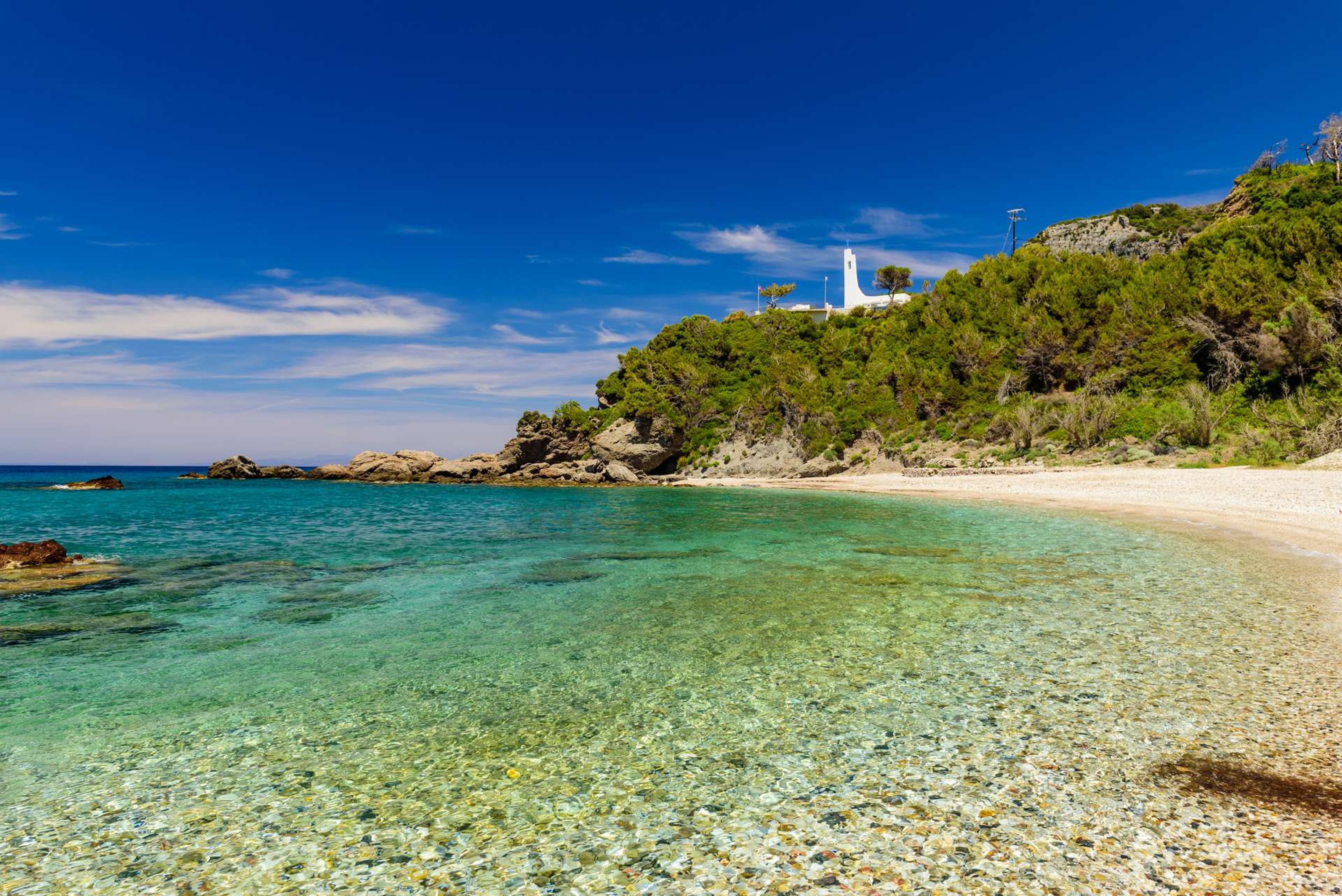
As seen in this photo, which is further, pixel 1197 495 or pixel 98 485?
pixel 98 485

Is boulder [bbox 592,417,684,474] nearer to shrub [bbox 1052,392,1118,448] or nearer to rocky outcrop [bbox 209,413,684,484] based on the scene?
rocky outcrop [bbox 209,413,684,484]

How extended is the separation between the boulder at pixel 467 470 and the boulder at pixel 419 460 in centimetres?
84

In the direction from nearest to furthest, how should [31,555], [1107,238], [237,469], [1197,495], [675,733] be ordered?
[675,733]
[31,555]
[1197,495]
[237,469]
[1107,238]

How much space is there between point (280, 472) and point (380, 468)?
21.4 metres

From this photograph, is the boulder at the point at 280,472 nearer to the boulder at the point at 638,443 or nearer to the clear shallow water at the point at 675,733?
the boulder at the point at 638,443

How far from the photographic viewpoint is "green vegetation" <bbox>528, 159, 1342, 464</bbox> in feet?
118

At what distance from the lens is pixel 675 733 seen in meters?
5.80

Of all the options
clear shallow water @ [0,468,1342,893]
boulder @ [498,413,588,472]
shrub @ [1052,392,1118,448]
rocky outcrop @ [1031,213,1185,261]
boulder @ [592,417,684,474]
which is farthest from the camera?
rocky outcrop @ [1031,213,1185,261]

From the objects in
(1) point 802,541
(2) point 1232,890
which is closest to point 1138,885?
(2) point 1232,890

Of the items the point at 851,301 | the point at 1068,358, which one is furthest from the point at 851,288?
the point at 1068,358

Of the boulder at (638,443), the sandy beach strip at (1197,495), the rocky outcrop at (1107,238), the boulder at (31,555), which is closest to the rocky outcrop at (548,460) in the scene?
the boulder at (638,443)

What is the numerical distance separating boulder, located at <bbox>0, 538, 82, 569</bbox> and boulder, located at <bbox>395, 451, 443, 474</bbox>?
186ft

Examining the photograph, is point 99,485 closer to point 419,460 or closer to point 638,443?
point 419,460

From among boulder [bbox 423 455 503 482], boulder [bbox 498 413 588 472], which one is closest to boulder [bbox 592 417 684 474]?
boulder [bbox 498 413 588 472]
